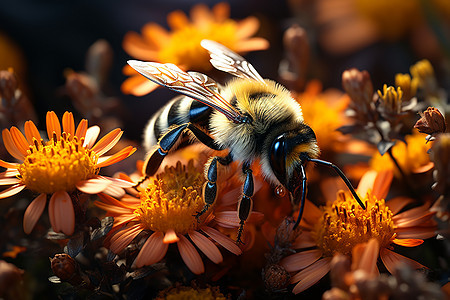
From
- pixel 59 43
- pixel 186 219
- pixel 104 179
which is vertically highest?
pixel 59 43

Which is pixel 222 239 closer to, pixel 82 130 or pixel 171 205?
pixel 171 205

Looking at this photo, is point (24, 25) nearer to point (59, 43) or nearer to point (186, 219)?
point (59, 43)

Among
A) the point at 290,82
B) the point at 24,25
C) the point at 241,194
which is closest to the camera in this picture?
the point at 241,194

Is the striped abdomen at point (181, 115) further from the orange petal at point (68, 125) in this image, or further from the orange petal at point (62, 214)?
the orange petal at point (62, 214)

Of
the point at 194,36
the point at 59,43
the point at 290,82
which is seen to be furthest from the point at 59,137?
the point at 59,43

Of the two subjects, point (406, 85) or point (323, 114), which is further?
point (323, 114)

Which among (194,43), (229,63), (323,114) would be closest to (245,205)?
(229,63)
